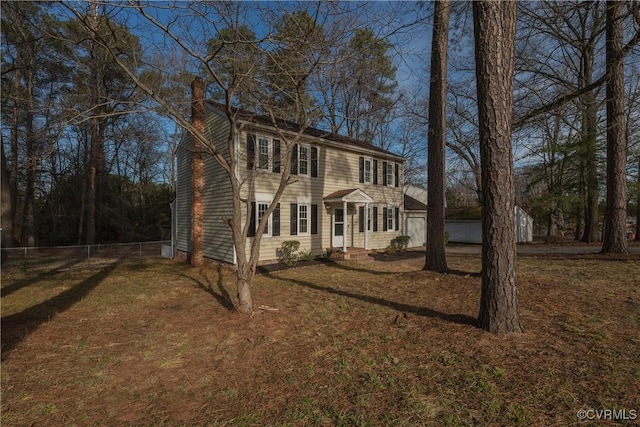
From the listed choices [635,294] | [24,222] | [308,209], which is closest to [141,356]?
[635,294]

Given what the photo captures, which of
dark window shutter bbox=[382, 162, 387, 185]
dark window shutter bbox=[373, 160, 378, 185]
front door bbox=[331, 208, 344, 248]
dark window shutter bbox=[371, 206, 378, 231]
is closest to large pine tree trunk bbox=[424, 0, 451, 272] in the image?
front door bbox=[331, 208, 344, 248]

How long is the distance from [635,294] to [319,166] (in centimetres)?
1117

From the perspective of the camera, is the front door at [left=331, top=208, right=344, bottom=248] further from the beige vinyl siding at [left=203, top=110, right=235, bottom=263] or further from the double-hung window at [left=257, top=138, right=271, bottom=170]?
the beige vinyl siding at [left=203, top=110, right=235, bottom=263]

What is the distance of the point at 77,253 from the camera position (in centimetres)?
1598

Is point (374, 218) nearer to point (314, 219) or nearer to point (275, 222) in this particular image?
point (314, 219)

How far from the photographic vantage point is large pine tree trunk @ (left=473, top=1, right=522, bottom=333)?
4.18 meters

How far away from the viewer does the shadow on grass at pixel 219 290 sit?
6876mm

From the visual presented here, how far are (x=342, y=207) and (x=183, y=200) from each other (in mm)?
7593

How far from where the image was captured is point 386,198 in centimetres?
1778

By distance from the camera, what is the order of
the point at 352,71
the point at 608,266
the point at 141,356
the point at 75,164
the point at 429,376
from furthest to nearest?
the point at 75,164, the point at 608,266, the point at 352,71, the point at 141,356, the point at 429,376

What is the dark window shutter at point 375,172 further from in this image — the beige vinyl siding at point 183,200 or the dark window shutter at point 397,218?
the beige vinyl siding at point 183,200

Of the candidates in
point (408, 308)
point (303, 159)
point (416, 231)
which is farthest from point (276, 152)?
point (416, 231)

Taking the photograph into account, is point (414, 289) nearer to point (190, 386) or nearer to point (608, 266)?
point (190, 386)

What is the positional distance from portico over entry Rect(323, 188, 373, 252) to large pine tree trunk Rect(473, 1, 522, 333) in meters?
10.00
